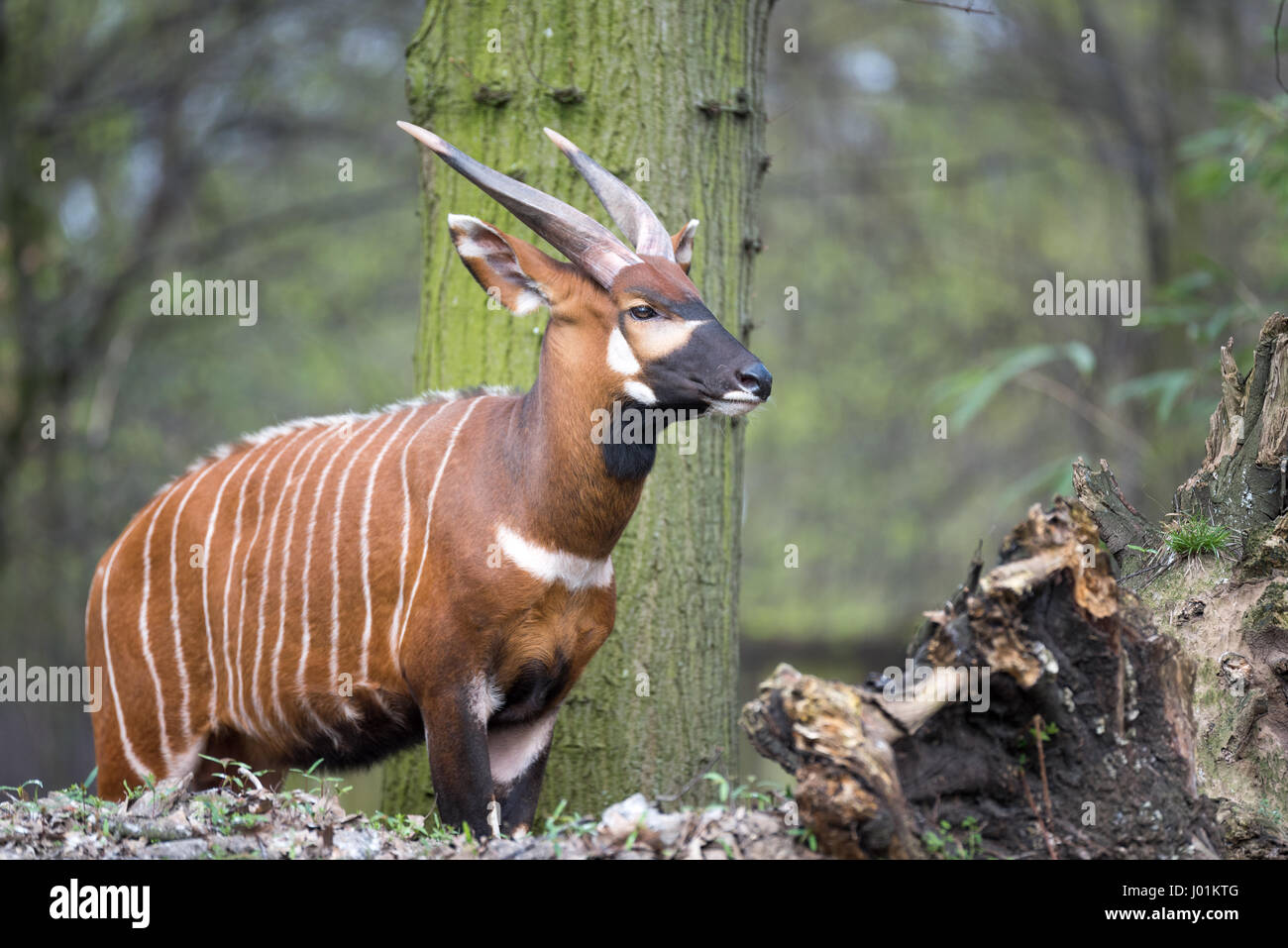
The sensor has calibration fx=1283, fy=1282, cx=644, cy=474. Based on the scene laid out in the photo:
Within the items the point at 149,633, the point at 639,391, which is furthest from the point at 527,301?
the point at 149,633

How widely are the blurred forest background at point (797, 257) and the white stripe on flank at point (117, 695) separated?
559cm

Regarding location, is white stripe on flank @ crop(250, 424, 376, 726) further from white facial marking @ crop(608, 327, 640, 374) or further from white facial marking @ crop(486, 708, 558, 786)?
white facial marking @ crop(608, 327, 640, 374)

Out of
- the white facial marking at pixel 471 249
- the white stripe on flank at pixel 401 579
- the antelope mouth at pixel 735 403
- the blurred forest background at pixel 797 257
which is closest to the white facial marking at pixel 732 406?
the antelope mouth at pixel 735 403

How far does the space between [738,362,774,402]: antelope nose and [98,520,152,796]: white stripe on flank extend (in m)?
2.92

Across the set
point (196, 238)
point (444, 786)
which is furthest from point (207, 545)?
point (196, 238)

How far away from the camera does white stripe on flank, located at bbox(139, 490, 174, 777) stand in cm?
519

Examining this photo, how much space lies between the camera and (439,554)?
14.9 feet

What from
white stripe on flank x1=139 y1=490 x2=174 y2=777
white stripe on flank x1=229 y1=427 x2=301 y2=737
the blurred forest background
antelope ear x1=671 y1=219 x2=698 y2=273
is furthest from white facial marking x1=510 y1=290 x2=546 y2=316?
the blurred forest background

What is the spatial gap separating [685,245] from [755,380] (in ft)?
3.75

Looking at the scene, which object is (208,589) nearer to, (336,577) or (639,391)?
(336,577)

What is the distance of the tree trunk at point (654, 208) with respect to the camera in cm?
557

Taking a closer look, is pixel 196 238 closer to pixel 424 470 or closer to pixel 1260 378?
pixel 424 470

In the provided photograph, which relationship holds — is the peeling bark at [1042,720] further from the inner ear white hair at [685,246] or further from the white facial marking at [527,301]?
the inner ear white hair at [685,246]
